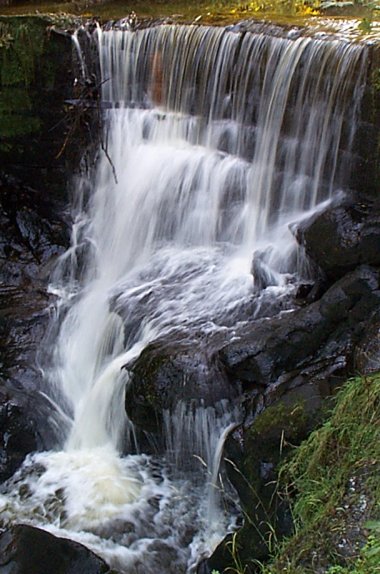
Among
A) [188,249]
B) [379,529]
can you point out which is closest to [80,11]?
[188,249]

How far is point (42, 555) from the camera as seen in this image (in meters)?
4.34

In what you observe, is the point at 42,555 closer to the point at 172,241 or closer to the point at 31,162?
the point at 172,241

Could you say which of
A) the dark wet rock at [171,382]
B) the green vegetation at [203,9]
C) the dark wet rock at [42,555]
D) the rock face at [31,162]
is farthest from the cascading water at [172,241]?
the green vegetation at [203,9]

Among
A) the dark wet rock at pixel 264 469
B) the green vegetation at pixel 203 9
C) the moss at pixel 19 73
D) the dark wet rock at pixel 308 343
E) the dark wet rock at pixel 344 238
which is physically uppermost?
the green vegetation at pixel 203 9

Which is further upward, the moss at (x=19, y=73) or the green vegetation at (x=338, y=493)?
the moss at (x=19, y=73)

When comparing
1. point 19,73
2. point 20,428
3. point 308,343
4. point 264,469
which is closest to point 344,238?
point 308,343

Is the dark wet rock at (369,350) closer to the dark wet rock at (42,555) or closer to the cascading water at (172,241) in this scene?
the cascading water at (172,241)

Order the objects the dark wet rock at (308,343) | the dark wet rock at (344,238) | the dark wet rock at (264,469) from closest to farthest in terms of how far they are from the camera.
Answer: the dark wet rock at (264,469), the dark wet rock at (308,343), the dark wet rock at (344,238)

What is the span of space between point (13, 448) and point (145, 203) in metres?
3.03

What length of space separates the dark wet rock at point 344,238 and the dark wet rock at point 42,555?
9.21 feet

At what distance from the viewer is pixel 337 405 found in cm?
419

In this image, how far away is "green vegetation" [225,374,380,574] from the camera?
3.27 m

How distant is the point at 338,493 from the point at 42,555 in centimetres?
194

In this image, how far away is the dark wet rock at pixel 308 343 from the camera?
4.98 meters
